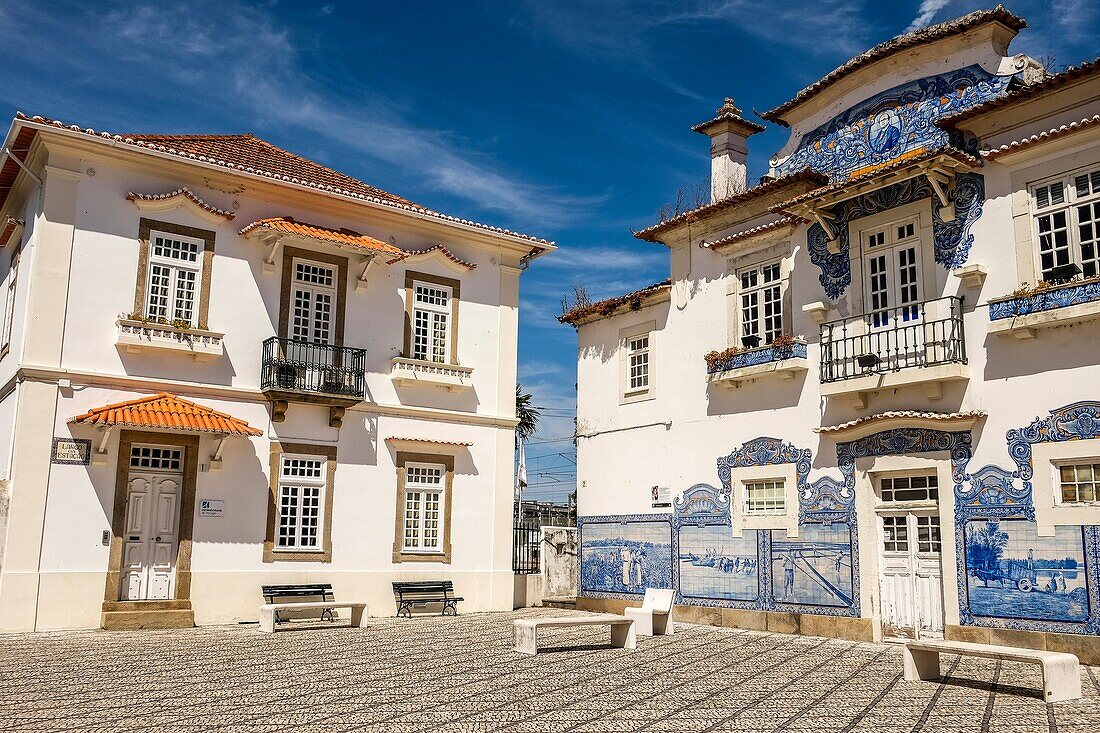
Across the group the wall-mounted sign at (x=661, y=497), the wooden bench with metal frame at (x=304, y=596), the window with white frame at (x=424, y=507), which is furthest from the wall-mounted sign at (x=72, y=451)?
the wall-mounted sign at (x=661, y=497)

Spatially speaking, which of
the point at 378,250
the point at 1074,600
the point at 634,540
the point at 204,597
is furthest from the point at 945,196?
the point at 204,597

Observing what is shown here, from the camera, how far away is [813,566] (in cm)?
1438

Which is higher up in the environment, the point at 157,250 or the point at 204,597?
the point at 157,250

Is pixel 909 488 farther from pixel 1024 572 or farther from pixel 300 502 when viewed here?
pixel 300 502

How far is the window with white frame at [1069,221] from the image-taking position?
11.7 meters

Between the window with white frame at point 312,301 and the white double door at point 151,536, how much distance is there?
3221 millimetres

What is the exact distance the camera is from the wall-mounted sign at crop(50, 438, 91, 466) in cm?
1420

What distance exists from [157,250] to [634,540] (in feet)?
31.4

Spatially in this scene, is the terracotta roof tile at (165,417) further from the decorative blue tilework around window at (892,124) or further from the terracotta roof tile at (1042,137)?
the terracotta roof tile at (1042,137)

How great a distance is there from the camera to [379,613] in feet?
55.4

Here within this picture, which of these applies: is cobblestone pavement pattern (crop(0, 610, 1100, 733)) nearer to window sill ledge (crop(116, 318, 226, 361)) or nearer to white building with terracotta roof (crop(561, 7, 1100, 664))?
white building with terracotta roof (crop(561, 7, 1100, 664))

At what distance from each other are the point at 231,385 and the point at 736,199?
8.97m

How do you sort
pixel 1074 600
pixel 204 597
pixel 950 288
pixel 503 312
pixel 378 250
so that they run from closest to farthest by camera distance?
pixel 1074 600
pixel 950 288
pixel 204 597
pixel 378 250
pixel 503 312

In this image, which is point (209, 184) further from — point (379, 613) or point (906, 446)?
point (906, 446)
